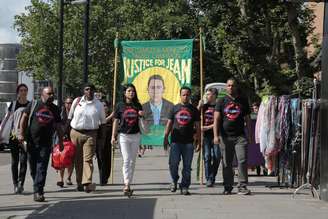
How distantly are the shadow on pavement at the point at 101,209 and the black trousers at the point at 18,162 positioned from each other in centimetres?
169

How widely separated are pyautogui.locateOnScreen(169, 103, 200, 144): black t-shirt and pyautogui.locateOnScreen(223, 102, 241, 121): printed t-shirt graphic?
0.53 m

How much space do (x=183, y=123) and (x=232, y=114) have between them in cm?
84

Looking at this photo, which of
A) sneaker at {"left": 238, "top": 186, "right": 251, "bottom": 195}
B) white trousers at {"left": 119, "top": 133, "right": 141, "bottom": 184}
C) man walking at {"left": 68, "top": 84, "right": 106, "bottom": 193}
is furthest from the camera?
man walking at {"left": 68, "top": 84, "right": 106, "bottom": 193}

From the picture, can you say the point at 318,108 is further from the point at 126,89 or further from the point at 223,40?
the point at 223,40

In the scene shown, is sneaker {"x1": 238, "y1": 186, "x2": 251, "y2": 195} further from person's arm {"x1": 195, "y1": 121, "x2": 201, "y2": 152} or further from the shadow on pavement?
the shadow on pavement

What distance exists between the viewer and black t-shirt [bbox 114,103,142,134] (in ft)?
40.1

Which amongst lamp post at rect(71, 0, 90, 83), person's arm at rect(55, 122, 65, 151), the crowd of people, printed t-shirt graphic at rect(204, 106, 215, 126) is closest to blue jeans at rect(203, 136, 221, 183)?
printed t-shirt graphic at rect(204, 106, 215, 126)

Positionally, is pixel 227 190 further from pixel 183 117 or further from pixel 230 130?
pixel 183 117

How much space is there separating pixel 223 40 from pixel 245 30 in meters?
0.93

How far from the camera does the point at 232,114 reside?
1248cm

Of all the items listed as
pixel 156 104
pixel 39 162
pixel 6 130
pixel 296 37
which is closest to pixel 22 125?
pixel 39 162

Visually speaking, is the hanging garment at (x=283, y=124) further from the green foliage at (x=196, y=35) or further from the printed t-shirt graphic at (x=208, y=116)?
the green foliage at (x=196, y=35)

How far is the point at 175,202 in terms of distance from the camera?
37.0 feet

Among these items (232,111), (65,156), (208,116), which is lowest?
(65,156)
